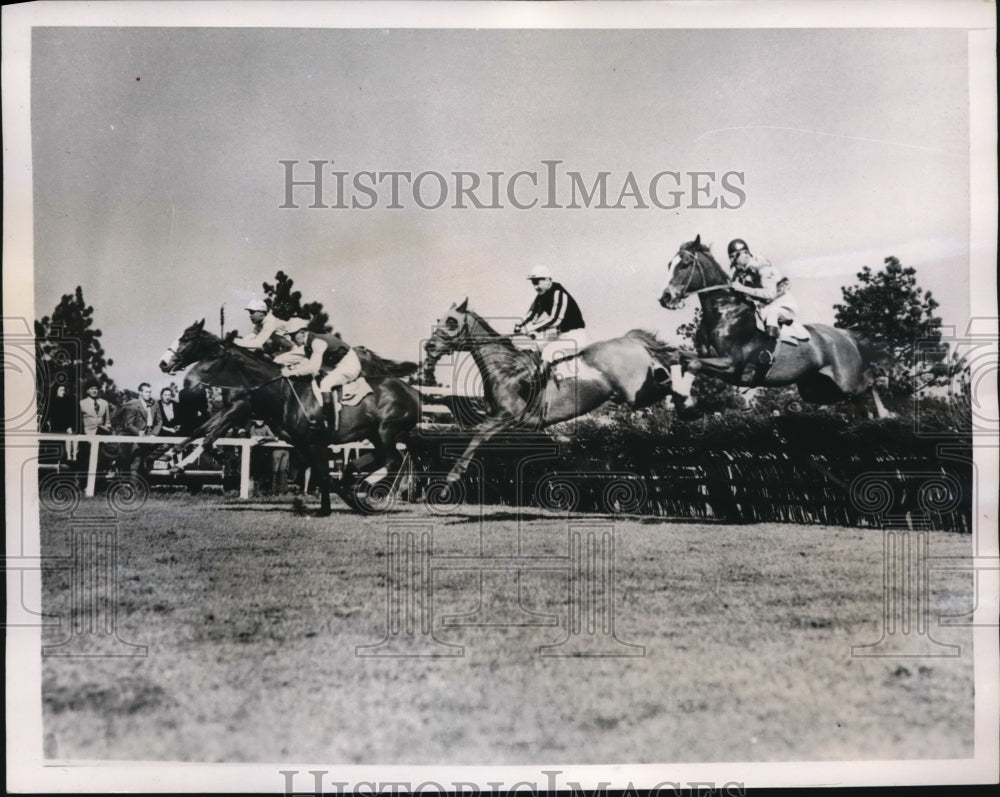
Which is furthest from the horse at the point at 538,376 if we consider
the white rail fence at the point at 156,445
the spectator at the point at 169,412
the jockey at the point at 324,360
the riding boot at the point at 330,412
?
the spectator at the point at 169,412

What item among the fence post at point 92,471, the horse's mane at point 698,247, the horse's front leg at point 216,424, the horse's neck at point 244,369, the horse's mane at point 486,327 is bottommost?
the fence post at point 92,471

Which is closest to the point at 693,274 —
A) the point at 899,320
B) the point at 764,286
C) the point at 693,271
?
the point at 693,271

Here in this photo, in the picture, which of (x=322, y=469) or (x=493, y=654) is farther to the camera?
(x=322, y=469)

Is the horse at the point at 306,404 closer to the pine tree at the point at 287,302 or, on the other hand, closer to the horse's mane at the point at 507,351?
the pine tree at the point at 287,302

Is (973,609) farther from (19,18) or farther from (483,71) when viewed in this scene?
(19,18)

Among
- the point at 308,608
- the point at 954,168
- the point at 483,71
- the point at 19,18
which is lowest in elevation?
the point at 308,608

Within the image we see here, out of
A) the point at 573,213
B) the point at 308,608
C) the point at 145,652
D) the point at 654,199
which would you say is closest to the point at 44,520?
the point at 145,652

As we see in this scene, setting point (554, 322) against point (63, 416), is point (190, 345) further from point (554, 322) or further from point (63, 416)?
point (554, 322)
